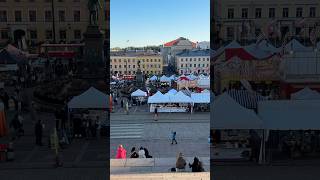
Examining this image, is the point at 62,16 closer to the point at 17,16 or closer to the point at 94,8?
the point at 94,8

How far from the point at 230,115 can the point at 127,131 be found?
1089cm

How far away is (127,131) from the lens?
2067 centimetres

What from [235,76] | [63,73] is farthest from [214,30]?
[63,73]

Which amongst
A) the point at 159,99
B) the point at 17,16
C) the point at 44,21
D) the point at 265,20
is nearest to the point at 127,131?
the point at 159,99

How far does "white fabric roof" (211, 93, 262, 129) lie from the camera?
10.3 metres

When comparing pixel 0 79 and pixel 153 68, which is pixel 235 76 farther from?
pixel 153 68

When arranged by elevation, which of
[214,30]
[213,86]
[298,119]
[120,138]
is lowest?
[120,138]

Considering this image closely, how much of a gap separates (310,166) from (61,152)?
5.77 metres

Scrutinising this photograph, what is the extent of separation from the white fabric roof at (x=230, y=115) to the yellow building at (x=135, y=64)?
68.8 metres

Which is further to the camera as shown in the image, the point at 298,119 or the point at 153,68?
the point at 153,68

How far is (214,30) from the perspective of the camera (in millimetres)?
10445

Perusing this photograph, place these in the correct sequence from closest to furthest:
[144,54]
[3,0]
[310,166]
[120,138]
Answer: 1. [3,0]
2. [310,166]
3. [120,138]
4. [144,54]

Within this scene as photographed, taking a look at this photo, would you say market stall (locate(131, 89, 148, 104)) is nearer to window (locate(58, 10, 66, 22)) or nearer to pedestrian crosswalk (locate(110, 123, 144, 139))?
pedestrian crosswalk (locate(110, 123, 144, 139))

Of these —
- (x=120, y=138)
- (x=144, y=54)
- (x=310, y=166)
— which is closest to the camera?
(x=310, y=166)
